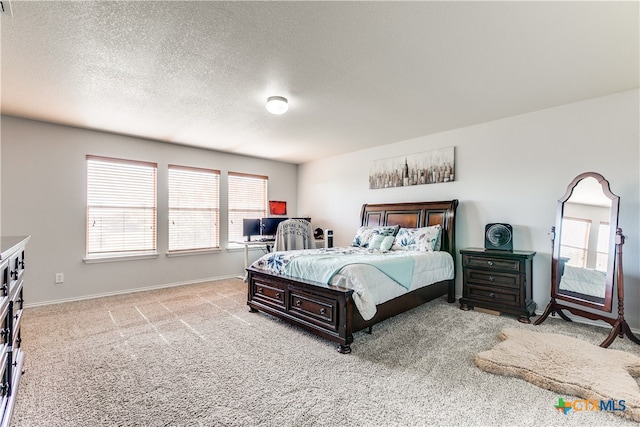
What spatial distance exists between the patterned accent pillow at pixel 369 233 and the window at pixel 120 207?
3415 millimetres

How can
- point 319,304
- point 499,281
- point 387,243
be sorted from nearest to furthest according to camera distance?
point 319,304 < point 499,281 < point 387,243

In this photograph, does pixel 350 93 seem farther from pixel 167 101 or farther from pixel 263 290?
pixel 263 290

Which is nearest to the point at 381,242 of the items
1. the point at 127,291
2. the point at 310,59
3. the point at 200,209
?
the point at 310,59

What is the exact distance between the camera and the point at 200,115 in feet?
12.2

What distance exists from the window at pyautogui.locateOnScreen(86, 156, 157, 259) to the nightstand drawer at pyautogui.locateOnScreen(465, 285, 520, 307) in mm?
4839

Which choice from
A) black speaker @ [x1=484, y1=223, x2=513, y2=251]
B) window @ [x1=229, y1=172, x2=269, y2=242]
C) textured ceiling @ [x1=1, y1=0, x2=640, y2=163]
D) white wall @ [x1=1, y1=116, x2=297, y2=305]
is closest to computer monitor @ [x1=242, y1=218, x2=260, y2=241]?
window @ [x1=229, y1=172, x2=269, y2=242]

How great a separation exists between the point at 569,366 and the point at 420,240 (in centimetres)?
211

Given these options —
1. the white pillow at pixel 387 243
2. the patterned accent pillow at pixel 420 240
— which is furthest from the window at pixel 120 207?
the patterned accent pillow at pixel 420 240

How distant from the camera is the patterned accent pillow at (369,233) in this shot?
4.47m

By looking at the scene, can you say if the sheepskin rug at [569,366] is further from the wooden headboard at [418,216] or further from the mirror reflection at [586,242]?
the wooden headboard at [418,216]

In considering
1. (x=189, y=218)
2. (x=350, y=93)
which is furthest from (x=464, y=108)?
(x=189, y=218)

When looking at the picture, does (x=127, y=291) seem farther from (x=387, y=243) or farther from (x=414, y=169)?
(x=414, y=169)

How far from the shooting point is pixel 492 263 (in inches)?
139

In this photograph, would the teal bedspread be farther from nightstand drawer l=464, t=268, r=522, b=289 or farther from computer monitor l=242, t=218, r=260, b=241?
computer monitor l=242, t=218, r=260, b=241
